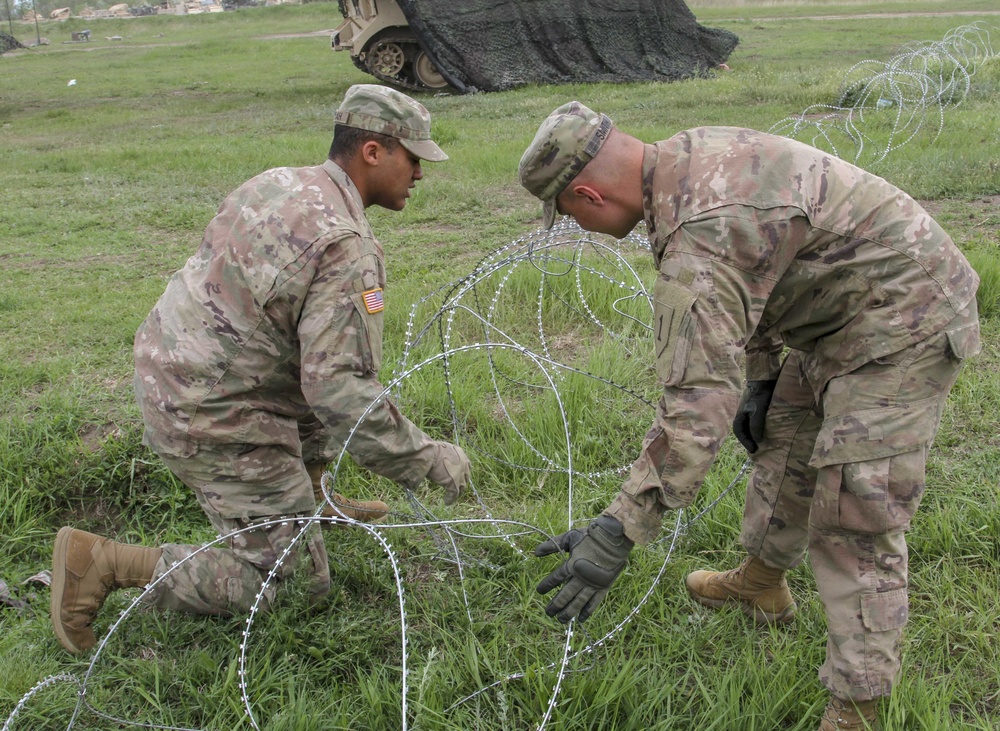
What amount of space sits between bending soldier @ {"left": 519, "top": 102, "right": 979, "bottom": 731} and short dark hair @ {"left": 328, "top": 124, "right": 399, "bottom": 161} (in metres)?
0.63

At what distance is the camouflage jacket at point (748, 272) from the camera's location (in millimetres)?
2094

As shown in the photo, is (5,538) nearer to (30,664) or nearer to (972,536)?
(30,664)

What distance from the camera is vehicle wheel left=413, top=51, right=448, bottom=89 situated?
54.1 ft

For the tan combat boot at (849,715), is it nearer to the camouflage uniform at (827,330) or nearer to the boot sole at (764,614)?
the camouflage uniform at (827,330)

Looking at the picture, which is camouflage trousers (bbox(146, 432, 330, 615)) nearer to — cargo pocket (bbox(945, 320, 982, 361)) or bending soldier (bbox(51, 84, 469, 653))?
bending soldier (bbox(51, 84, 469, 653))

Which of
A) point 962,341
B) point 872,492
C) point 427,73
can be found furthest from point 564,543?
point 427,73

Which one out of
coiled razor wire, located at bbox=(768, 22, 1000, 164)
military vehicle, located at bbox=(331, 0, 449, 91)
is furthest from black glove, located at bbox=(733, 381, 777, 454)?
military vehicle, located at bbox=(331, 0, 449, 91)

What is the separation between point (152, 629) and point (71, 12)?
63269 millimetres

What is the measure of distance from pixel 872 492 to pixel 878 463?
0.08 m

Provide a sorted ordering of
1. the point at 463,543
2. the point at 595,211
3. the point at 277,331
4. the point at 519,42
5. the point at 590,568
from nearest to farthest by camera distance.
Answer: the point at 590,568, the point at 595,211, the point at 277,331, the point at 463,543, the point at 519,42

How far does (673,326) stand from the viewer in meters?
2.09

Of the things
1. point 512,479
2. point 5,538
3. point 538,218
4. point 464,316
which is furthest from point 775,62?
point 5,538

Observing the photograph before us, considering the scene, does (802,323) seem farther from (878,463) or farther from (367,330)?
(367,330)

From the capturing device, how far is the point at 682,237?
213cm
